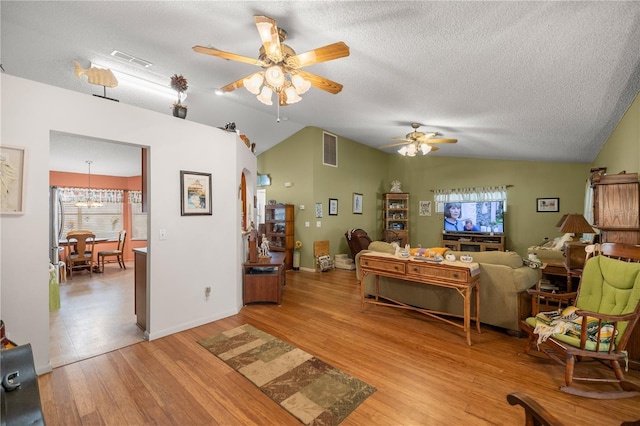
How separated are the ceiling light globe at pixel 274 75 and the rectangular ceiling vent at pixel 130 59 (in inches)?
80.3

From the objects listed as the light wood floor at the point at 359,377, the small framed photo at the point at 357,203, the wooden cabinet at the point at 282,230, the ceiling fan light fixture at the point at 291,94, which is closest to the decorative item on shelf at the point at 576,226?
the light wood floor at the point at 359,377

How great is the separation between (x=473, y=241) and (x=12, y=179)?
8062mm

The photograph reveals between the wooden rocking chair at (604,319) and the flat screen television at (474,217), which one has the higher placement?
the flat screen television at (474,217)

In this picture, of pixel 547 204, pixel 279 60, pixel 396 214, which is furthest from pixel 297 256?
pixel 547 204

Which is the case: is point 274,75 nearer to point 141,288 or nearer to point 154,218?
point 154,218

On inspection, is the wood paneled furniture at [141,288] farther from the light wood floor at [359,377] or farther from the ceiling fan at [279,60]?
the ceiling fan at [279,60]

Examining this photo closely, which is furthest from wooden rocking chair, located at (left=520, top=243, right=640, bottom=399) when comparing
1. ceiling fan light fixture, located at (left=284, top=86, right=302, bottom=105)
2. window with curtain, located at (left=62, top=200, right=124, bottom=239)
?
window with curtain, located at (left=62, top=200, right=124, bottom=239)

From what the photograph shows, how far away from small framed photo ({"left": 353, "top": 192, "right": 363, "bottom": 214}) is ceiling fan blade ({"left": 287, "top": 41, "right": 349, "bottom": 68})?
537 centimetres

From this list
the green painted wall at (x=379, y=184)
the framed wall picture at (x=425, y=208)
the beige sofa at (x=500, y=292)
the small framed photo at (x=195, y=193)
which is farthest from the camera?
the framed wall picture at (x=425, y=208)

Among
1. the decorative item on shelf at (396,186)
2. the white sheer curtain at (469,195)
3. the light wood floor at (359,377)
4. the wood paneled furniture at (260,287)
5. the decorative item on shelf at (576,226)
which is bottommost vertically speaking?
the light wood floor at (359,377)

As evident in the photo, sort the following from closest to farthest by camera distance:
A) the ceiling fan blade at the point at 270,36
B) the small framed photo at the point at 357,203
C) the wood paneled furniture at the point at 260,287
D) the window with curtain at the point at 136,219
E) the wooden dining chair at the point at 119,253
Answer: the ceiling fan blade at the point at 270,36, the wood paneled furniture at the point at 260,287, the wooden dining chair at the point at 119,253, the small framed photo at the point at 357,203, the window with curtain at the point at 136,219

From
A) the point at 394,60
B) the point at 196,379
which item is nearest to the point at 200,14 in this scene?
the point at 394,60

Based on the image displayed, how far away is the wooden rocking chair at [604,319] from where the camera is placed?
194 centimetres

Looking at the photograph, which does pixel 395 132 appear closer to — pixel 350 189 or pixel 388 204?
pixel 350 189
